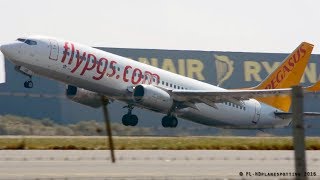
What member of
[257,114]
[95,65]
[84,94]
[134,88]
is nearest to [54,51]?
[95,65]

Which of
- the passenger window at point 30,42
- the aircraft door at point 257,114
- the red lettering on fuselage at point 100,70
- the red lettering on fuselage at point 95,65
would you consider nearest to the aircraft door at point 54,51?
the red lettering on fuselage at point 95,65

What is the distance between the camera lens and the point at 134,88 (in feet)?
135

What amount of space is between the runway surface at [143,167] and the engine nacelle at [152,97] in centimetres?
1929

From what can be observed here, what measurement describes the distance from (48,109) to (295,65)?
658 inches

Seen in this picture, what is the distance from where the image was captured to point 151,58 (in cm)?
6825

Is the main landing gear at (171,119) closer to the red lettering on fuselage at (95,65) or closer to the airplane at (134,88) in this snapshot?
the airplane at (134,88)

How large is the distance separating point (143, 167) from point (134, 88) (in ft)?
79.4

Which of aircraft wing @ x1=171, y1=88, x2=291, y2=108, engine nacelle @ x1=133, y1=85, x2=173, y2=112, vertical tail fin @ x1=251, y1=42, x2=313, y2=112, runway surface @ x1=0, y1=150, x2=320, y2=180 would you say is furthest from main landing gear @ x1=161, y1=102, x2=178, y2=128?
runway surface @ x1=0, y1=150, x2=320, y2=180

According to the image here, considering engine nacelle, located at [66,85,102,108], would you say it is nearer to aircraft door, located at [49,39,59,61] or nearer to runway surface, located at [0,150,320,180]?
aircraft door, located at [49,39,59,61]

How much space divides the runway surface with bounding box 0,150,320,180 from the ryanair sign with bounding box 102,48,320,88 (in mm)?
47963

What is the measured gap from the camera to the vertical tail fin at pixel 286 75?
48.8 metres

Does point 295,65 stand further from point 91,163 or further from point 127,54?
point 91,163

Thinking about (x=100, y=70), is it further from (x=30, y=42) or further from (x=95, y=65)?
(x=30, y=42)

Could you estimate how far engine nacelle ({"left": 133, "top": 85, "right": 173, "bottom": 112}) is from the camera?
133ft
